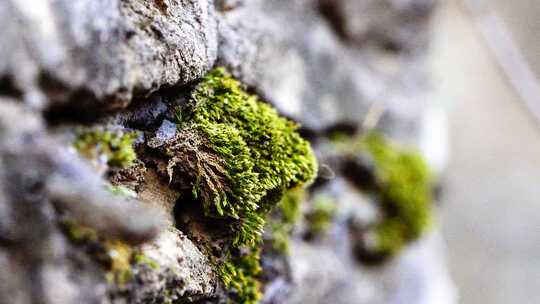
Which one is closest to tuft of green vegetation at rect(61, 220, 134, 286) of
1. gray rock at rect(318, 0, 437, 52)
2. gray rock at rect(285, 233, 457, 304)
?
gray rock at rect(285, 233, 457, 304)

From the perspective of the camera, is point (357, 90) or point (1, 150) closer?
point (1, 150)

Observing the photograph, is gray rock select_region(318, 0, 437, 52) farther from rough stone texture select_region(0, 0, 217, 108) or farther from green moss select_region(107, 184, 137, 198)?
green moss select_region(107, 184, 137, 198)

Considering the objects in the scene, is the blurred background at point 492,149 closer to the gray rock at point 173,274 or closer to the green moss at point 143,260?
the gray rock at point 173,274

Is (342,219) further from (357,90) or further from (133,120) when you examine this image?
(133,120)

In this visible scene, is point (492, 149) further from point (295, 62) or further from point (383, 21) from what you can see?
point (295, 62)

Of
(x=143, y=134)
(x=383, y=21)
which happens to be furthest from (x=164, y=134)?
(x=383, y=21)

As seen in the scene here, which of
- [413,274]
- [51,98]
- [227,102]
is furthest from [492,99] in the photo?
[51,98]
